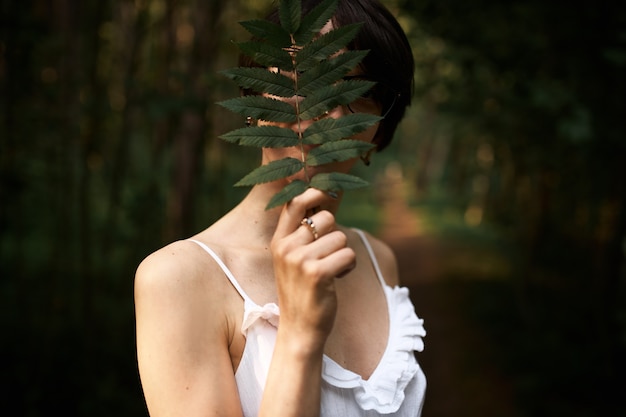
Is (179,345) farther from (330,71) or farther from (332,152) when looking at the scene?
(330,71)

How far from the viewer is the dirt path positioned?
632cm

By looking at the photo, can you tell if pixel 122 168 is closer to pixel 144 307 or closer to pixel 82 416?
pixel 82 416

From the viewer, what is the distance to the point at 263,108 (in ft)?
3.83

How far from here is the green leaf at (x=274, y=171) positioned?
1.11m

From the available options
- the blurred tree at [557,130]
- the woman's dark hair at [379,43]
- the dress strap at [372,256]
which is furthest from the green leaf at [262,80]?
the blurred tree at [557,130]

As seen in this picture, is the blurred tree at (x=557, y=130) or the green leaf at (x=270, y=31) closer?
the green leaf at (x=270, y=31)

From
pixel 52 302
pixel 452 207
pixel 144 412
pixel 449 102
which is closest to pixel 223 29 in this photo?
pixel 449 102

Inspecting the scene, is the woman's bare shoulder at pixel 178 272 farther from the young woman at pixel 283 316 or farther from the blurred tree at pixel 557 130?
the blurred tree at pixel 557 130

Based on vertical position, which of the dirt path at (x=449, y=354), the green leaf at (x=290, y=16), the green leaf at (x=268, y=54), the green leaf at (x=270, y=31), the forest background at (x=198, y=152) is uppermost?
the green leaf at (x=290, y=16)

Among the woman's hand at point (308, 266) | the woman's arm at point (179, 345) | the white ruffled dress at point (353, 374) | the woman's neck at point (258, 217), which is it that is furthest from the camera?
the woman's neck at point (258, 217)

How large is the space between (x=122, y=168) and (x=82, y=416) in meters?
2.57

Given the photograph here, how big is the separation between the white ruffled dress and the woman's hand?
25 cm

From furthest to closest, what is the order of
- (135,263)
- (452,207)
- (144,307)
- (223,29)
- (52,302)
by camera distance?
(452,207) → (135,263) → (223,29) → (52,302) → (144,307)

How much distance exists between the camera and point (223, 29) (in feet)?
19.9
